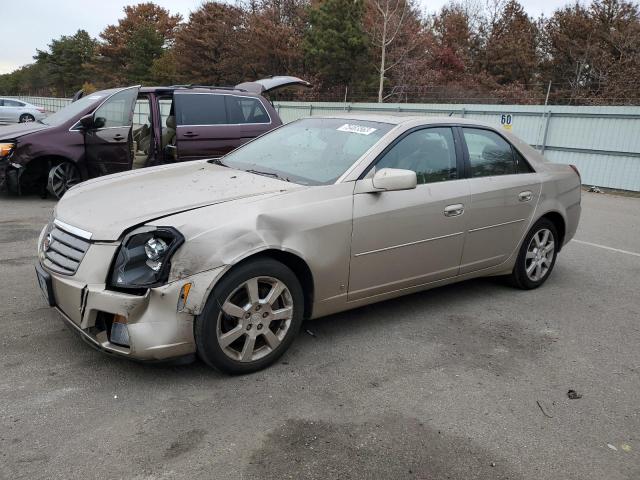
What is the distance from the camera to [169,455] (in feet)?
8.46

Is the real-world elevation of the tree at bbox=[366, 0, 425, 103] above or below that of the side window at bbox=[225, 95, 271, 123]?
above

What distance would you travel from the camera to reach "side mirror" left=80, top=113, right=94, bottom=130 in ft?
26.6

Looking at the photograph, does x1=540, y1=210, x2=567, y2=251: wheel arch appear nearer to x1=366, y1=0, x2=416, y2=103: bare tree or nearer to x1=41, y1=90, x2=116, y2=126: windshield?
x1=41, y1=90, x2=116, y2=126: windshield

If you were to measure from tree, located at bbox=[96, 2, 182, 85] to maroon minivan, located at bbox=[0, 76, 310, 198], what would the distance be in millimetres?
45453

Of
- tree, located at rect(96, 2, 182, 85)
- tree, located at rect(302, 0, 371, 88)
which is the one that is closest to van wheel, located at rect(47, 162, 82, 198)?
tree, located at rect(302, 0, 371, 88)

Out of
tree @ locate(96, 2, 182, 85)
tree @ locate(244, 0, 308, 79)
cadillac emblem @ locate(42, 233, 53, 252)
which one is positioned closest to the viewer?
cadillac emblem @ locate(42, 233, 53, 252)

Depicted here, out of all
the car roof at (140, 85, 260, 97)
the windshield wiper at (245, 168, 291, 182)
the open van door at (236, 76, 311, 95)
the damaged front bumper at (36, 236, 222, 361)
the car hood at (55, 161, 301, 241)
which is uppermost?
the open van door at (236, 76, 311, 95)

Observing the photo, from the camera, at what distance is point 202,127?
28.1 ft

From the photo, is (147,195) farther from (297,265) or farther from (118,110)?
(118,110)

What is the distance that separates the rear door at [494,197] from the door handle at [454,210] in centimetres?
10

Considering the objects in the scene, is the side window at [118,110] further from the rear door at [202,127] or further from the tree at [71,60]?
the tree at [71,60]

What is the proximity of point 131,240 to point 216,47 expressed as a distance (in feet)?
132

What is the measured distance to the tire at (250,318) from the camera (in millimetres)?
3112

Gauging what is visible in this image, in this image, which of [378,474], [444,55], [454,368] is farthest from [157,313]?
[444,55]
